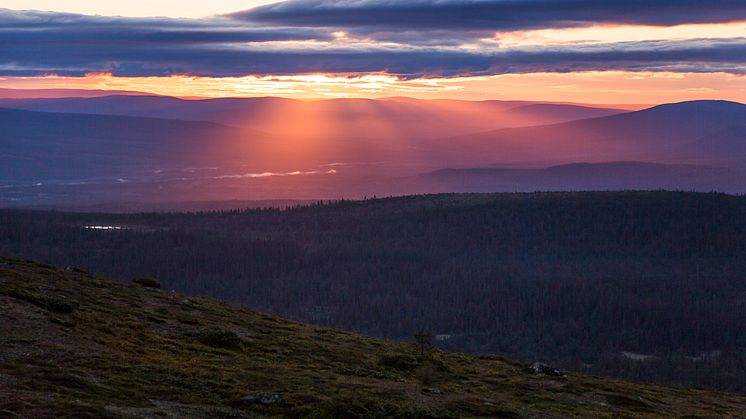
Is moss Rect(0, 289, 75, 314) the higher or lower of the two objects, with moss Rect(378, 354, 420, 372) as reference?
higher

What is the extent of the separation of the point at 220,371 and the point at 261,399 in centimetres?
570

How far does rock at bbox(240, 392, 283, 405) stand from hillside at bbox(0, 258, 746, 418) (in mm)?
88

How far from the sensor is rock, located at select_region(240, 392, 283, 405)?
125ft

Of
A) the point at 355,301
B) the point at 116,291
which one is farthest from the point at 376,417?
the point at 355,301

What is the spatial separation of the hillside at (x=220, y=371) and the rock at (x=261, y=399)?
88mm

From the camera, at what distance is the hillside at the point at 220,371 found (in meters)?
35.7

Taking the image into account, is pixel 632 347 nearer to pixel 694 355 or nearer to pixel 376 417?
pixel 694 355

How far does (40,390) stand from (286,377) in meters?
13.8

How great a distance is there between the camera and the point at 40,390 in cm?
3344

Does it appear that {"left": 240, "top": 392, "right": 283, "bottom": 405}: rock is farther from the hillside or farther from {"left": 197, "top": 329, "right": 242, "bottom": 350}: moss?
{"left": 197, "top": 329, "right": 242, "bottom": 350}: moss

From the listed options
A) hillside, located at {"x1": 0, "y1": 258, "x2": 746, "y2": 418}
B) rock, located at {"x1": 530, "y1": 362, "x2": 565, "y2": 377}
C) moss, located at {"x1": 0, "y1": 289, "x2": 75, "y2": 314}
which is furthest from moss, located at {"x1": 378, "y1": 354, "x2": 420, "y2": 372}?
moss, located at {"x1": 0, "y1": 289, "x2": 75, "y2": 314}

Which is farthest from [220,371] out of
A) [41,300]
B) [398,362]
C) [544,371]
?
[544,371]

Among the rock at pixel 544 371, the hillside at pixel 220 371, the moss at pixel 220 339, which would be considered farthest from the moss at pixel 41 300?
the rock at pixel 544 371

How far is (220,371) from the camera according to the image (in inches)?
1705
